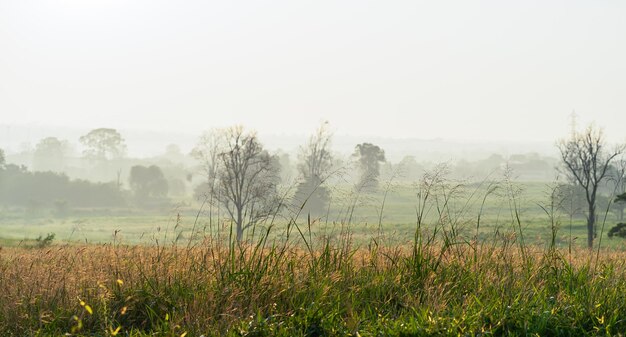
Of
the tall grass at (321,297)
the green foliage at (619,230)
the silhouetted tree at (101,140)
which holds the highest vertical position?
the silhouetted tree at (101,140)

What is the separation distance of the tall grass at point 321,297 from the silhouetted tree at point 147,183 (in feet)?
381

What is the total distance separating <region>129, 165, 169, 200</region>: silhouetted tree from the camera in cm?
11994

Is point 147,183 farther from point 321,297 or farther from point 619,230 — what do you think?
point 321,297

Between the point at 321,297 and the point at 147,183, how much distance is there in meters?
120

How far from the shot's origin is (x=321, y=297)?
20.1ft

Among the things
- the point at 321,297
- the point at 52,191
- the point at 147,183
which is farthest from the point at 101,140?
the point at 321,297

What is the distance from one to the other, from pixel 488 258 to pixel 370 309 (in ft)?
8.07

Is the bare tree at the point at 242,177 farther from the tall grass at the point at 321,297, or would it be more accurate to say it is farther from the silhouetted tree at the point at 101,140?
the silhouetted tree at the point at 101,140

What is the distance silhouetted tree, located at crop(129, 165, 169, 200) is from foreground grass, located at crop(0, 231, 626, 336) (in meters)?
116

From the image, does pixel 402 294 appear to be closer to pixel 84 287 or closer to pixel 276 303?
pixel 276 303

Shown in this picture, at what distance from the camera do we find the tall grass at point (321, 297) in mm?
5605

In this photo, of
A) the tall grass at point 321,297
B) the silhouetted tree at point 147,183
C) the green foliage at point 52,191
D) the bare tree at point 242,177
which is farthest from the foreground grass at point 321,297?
the silhouetted tree at point 147,183

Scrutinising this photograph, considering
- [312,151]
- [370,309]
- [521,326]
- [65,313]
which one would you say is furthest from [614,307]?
[312,151]

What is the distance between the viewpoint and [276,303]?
6129 mm
